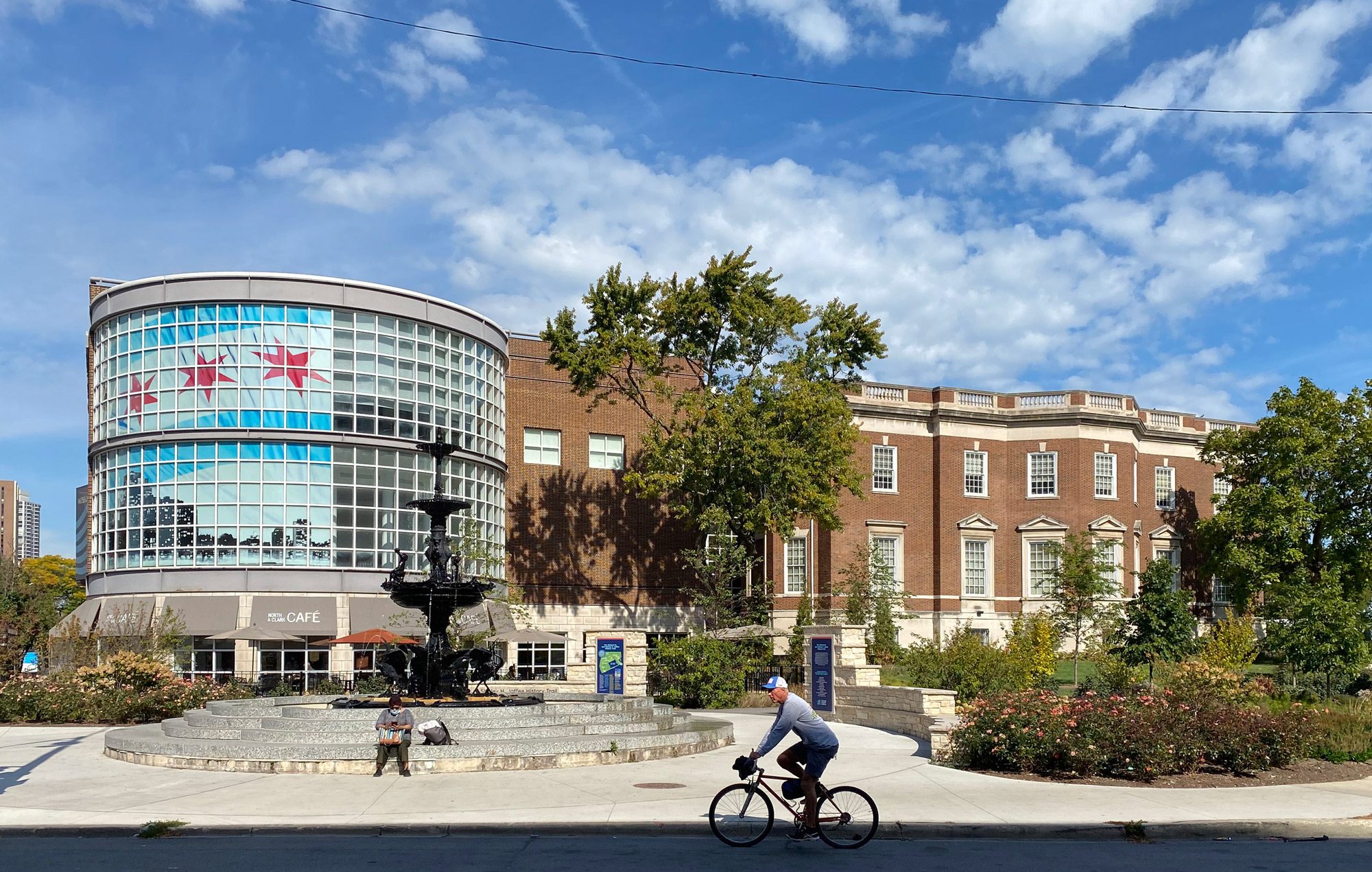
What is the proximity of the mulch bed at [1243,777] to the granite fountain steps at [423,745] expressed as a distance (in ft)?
19.0

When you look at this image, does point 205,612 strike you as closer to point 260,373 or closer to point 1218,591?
point 260,373

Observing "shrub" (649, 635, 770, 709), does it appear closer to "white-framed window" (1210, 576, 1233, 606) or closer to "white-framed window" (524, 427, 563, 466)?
"white-framed window" (524, 427, 563, 466)

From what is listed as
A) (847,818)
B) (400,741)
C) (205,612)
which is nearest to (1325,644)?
(847,818)

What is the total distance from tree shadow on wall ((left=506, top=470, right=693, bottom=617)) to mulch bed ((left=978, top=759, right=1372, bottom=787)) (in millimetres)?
35025

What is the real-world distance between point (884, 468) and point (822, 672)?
27.3 metres

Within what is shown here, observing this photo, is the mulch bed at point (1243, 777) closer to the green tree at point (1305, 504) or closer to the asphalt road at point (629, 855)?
the asphalt road at point (629, 855)

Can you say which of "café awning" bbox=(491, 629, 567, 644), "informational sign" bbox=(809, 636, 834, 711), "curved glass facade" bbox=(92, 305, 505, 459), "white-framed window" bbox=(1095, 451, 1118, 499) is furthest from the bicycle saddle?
"white-framed window" bbox=(1095, 451, 1118, 499)

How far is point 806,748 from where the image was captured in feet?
39.0

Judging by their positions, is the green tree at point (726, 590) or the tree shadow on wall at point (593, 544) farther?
the tree shadow on wall at point (593, 544)

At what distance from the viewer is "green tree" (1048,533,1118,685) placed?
4788cm

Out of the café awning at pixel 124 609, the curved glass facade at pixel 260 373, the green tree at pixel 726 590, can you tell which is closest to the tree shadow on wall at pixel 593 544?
the green tree at pixel 726 590

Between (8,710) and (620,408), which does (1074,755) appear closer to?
(8,710)

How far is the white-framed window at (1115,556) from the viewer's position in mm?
52062

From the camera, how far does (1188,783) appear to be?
16703 mm
